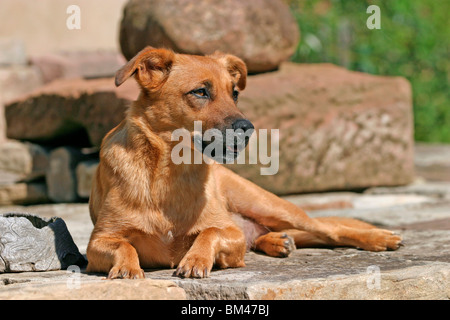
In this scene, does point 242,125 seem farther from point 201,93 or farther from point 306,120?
point 306,120

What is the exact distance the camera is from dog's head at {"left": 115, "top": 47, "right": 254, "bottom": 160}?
3.70 m

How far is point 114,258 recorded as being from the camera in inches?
136

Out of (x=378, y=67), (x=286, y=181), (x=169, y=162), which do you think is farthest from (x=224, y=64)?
(x=378, y=67)

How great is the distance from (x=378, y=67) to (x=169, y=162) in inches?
328

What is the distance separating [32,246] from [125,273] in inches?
28.5

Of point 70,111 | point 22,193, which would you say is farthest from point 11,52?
point 70,111

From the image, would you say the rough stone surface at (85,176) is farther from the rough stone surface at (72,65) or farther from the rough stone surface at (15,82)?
the rough stone surface at (72,65)

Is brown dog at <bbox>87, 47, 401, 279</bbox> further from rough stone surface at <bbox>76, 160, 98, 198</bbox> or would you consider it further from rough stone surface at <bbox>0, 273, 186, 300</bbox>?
rough stone surface at <bbox>76, 160, 98, 198</bbox>

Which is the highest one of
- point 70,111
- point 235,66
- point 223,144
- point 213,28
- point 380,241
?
point 213,28

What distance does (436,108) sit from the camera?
12.1 metres

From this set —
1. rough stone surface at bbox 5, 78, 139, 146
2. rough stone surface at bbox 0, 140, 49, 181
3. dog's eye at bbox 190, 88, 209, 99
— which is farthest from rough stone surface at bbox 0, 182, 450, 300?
rough stone surface at bbox 0, 140, 49, 181

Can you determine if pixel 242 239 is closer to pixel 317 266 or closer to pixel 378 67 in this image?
pixel 317 266

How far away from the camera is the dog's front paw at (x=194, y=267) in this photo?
3.36 metres
